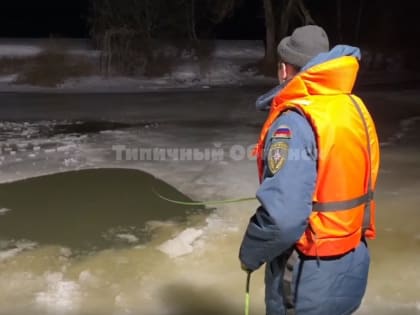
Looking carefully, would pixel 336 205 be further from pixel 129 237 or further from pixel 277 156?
pixel 129 237

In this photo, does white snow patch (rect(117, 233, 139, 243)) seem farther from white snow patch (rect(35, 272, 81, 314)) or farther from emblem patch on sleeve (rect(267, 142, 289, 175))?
emblem patch on sleeve (rect(267, 142, 289, 175))

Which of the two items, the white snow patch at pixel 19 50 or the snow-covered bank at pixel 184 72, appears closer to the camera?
the snow-covered bank at pixel 184 72

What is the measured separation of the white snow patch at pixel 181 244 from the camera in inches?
150

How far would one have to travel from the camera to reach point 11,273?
3508 millimetres

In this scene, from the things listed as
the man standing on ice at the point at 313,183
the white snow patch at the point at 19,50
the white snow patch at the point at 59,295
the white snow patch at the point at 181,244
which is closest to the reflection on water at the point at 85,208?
the white snow patch at the point at 181,244

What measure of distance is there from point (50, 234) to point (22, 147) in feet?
8.84

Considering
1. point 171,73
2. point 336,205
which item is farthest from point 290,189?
point 171,73

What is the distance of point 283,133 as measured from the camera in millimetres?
1565

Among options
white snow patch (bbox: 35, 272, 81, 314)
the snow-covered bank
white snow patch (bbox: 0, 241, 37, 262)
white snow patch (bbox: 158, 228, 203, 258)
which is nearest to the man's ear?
white snow patch (bbox: 35, 272, 81, 314)

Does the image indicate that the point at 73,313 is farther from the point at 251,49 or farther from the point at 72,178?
the point at 251,49

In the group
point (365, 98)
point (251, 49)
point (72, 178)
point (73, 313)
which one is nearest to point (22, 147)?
point (72, 178)

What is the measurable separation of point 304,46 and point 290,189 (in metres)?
0.42

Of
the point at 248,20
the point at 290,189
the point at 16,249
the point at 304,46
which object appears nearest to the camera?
the point at 290,189

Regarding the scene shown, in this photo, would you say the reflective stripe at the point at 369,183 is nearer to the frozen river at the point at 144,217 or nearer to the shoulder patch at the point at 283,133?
the shoulder patch at the point at 283,133
